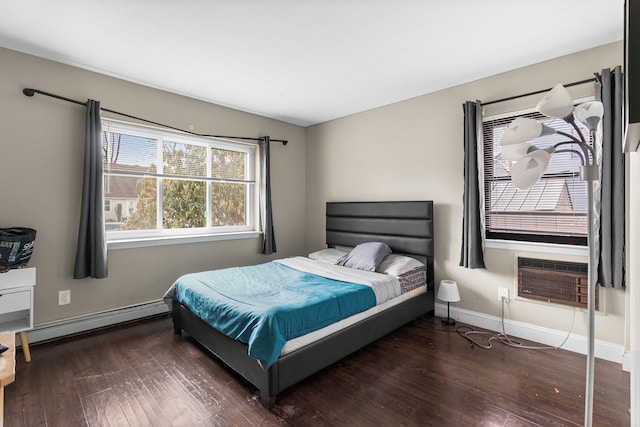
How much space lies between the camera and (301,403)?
1998mm

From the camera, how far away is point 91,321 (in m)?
3.05

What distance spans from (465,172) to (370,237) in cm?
139

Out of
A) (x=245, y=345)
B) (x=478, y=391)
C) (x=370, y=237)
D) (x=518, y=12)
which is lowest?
(x=478, y=391)

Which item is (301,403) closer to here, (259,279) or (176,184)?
(259,279)

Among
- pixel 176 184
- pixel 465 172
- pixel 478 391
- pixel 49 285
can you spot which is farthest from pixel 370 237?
pixel 49 285

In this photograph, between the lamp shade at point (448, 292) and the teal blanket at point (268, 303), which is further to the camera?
the lamp shade at point (448, 292)

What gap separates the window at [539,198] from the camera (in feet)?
8.78

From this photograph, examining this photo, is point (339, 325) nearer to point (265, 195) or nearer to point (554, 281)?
point (554, 281)

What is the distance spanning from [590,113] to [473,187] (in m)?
1.63

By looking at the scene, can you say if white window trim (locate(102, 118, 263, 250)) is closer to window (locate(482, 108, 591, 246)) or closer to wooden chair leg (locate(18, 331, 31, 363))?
wooden chair leg (locate(18, 331, 31, 363))

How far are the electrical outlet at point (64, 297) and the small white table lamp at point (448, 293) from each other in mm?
3704

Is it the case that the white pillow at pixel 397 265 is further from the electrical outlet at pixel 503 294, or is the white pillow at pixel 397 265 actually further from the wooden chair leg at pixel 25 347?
the wooden chair leg at pixel 25 347

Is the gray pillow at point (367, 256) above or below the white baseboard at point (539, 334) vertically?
above

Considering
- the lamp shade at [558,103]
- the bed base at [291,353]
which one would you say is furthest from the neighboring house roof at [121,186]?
the lamp shade at [558,103]
